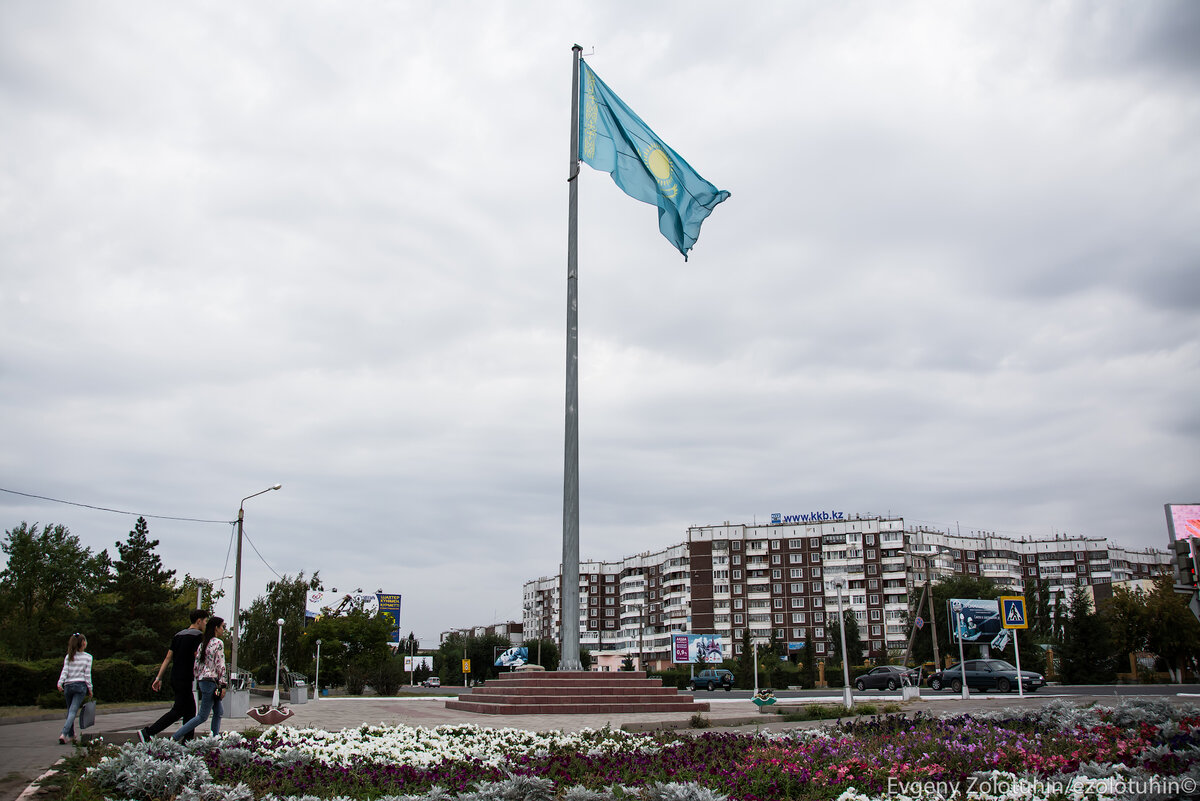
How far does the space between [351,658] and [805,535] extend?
77.3m

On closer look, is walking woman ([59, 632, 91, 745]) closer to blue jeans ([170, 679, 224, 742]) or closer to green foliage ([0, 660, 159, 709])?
blue jeans ([170, 679, 224, 742])

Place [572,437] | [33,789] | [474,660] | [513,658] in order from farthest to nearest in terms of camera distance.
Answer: [474,660], [513,658], [572,437], [33,789]

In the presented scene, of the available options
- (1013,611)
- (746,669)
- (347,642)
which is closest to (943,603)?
(746,669)

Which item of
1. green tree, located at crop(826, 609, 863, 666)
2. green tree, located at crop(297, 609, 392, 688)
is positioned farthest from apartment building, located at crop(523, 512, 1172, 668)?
green tree, located at crop(297, 609, 392, 688)

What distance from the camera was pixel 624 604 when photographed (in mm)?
135125

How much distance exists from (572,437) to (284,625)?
42.0m

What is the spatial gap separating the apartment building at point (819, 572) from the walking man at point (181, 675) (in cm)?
9891

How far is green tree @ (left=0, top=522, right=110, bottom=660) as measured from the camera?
53.9 metres

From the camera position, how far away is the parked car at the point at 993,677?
34625 millimetres

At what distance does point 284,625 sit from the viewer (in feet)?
179

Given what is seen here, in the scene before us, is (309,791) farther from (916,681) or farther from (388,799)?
(916,681)

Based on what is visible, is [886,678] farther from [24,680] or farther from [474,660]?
[474,660]

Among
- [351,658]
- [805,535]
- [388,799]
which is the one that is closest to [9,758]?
[388,799]

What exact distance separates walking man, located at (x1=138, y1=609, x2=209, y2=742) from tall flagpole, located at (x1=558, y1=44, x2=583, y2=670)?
8.26 meters
